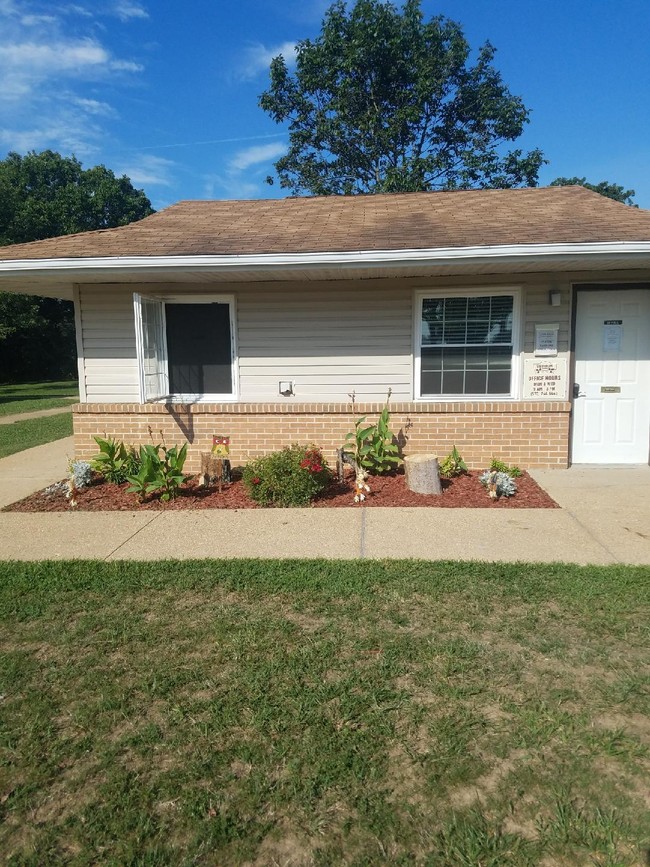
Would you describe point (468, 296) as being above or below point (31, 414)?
above

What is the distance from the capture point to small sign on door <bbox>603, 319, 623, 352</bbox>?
759 centimetres

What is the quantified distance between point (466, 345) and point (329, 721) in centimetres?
596

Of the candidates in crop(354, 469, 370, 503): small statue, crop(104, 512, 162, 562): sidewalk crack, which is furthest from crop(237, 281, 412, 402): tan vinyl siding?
crop(104, 512, 162, 562): sidewalk crack

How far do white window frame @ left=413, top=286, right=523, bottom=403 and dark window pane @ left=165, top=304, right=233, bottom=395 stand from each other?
2535mm

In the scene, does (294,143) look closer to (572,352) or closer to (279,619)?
(572,352)

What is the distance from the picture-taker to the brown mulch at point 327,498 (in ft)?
21.1

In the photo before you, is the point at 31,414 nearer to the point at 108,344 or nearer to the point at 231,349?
the point at 108,344

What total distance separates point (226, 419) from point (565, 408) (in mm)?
4415

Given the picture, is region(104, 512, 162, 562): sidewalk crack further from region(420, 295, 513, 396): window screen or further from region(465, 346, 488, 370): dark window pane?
region(465, 346, 488, 370): dark window pane

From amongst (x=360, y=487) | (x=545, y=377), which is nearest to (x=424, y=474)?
(x=360, y=487)

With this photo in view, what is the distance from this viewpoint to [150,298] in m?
7.49

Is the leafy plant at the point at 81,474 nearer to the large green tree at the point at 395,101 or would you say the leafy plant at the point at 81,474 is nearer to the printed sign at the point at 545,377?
the printed sign at the point at 545,377

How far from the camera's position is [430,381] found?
25.9 feet

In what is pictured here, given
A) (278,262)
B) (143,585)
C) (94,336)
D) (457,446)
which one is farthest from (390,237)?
(143,585)
